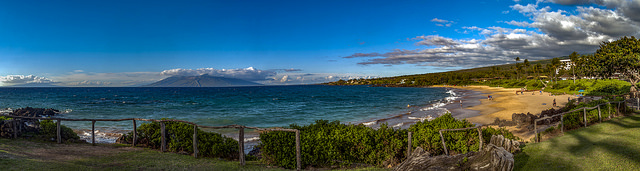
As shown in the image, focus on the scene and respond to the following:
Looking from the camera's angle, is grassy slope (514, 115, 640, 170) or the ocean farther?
the ocean

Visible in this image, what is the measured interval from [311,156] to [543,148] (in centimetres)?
820

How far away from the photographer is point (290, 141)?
1052 cm

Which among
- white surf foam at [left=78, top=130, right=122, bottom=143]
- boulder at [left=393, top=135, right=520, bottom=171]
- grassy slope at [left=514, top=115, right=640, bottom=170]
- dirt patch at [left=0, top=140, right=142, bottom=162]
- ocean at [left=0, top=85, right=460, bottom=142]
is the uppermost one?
boulder at [left=393, top=135, right=520, bottom=171]

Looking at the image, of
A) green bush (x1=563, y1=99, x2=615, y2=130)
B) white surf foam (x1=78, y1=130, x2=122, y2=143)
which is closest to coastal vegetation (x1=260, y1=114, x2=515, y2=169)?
green bush (x1=563, y1=99, x2=615, y2=130)

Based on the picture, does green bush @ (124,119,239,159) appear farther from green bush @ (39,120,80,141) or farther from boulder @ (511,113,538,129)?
boulder @ (511,113,538,129)

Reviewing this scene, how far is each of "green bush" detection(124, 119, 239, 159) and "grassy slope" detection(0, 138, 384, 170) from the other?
56cm

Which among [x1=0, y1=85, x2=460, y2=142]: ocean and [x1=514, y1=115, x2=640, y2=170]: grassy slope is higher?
[x1=514, y1=115, x2=640, y2=170]: grassy slope

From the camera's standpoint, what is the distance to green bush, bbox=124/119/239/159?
1223 cm

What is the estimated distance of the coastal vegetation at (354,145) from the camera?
10500mm

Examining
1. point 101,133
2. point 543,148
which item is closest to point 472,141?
point 543,148

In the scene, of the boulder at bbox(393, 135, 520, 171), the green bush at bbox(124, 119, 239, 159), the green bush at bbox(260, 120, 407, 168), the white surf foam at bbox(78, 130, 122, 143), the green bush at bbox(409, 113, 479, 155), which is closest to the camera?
the boulder at bbox(393, 135, 520, 171)

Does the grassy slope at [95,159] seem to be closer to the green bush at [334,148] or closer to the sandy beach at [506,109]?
the green bush at [334,148]

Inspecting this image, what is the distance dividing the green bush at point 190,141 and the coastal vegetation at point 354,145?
2341 millimetres

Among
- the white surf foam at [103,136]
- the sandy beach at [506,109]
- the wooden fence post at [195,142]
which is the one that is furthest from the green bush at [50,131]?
the sandy beach at [506,109]
